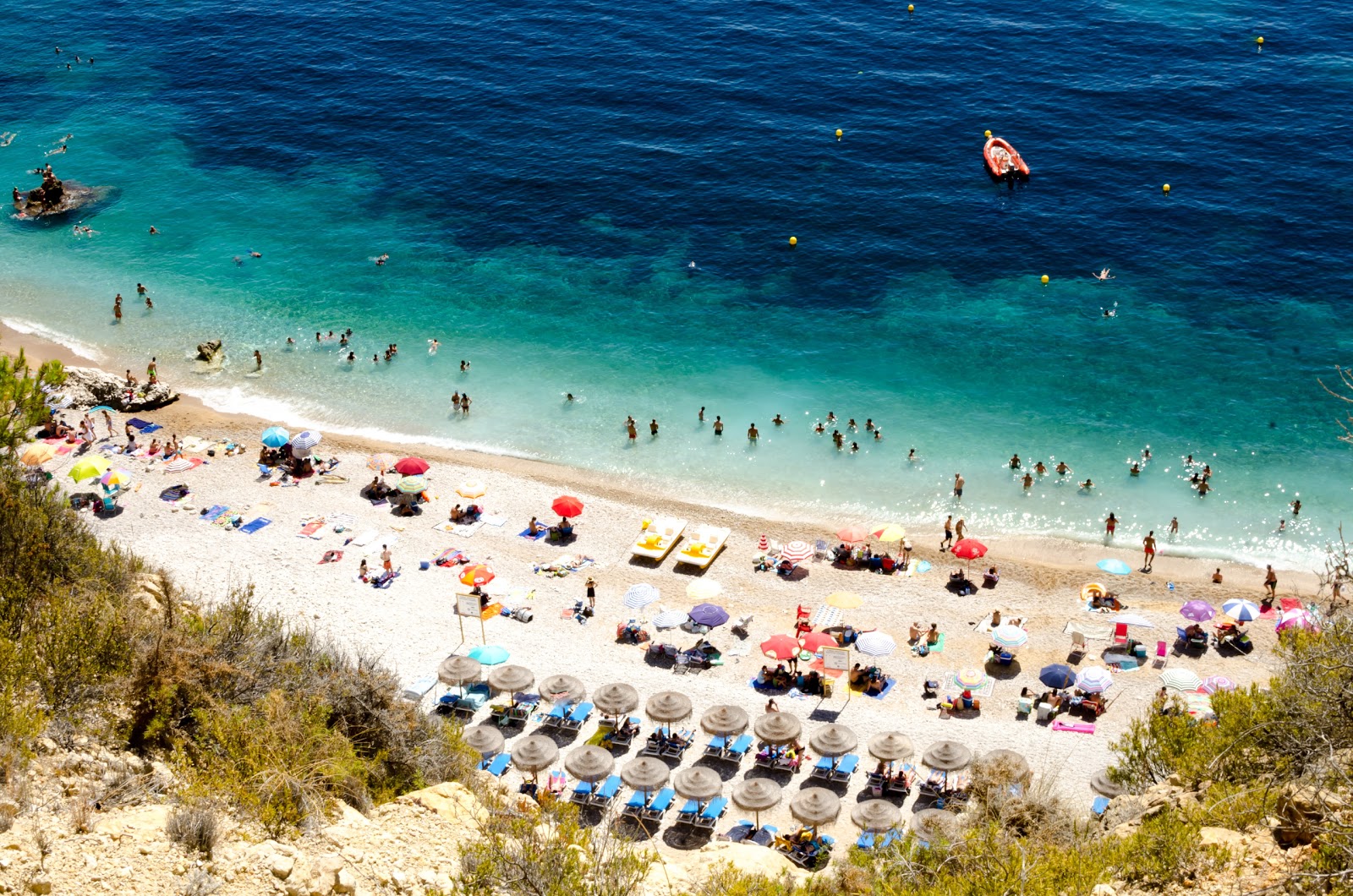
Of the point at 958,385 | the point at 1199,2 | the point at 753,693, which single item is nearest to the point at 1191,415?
the point at 958,385

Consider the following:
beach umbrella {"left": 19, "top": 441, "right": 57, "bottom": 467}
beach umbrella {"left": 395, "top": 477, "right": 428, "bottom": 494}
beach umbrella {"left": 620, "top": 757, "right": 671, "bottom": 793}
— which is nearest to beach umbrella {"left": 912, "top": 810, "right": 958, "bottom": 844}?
beach umbrella {"left": 620, "top": 757, "right": 671, "bottom": 793}

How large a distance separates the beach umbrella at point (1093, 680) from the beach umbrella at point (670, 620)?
12770 mm

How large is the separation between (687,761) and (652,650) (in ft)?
19.1

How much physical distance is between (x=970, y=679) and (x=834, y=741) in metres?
6.53

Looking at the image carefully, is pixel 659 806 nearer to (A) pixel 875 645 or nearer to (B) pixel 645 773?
(B) pixel 645 773

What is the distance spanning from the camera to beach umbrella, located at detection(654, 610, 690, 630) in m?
37.0

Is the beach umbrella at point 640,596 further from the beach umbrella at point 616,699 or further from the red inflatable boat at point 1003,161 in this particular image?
the red inflatable boat at point 1003,161

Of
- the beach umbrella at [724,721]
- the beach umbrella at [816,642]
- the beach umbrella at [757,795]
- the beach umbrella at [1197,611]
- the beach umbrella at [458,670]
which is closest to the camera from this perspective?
the beach umbrella at [757,795]

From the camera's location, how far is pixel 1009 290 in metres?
58.9

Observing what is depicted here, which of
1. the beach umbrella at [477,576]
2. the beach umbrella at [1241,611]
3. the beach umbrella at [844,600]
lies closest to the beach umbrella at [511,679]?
the beach umbrella at [477,576]

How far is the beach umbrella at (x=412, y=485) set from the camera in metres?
44.4

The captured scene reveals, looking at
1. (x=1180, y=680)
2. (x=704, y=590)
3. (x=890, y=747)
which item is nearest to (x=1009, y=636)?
(x=1180, y=680)

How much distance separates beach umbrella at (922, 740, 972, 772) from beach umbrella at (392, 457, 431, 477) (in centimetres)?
2433

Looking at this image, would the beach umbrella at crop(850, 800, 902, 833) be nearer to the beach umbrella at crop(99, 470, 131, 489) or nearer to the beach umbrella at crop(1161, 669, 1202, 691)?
the beach umbrella at crop(1161, 669, 1202, 691)
